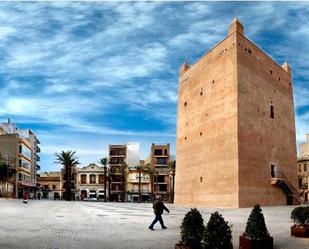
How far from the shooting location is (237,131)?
35312 millimetres

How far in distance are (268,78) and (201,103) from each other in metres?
7.92

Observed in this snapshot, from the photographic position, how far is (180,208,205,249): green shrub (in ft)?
27.7

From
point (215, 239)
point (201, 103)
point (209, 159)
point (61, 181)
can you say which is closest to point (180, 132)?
point (201, 103)

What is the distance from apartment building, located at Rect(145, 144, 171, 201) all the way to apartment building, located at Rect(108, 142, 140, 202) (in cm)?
617

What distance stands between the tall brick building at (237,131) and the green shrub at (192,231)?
2586 centimetres

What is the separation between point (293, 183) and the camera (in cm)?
4472

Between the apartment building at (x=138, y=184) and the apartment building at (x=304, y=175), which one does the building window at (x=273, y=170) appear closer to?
the apartment building at (x=304, y=175)

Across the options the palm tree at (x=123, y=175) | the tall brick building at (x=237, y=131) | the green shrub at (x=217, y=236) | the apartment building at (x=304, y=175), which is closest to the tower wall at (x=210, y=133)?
the tall brick building at (x=237, y=131)

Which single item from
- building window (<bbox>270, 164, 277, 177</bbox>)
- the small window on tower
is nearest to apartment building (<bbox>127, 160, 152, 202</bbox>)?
the small window on tower

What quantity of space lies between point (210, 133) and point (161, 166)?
50.8m

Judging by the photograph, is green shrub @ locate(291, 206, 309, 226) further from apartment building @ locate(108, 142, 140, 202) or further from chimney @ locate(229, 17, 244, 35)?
apartment building @ locate(108, 142, 140, 202)

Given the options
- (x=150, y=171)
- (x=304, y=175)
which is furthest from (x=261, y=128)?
(x=150, y=171)

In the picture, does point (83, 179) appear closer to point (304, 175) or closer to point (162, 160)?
point (162, 160)

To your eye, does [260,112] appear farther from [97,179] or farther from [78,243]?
[97,179]
